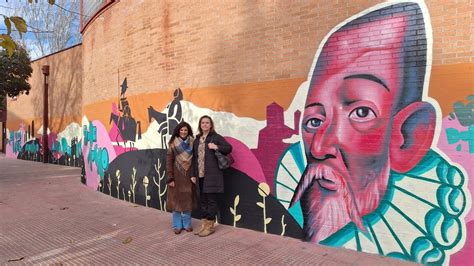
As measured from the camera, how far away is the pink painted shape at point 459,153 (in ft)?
12.9

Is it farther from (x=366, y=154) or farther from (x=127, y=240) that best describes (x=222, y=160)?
(x=366, y=154)

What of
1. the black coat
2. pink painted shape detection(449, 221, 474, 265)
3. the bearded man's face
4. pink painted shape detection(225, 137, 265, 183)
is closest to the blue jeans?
the black coat

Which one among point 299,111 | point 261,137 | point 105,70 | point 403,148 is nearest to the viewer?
point 403,148

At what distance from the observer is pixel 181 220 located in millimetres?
5684

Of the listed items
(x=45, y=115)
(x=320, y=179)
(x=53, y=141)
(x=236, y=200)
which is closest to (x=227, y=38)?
(x=236, y=200)

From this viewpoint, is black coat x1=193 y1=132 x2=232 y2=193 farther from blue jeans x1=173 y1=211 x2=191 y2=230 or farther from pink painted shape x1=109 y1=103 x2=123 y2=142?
pink painted shape x1=109 y1=103 x2=123 y2=142

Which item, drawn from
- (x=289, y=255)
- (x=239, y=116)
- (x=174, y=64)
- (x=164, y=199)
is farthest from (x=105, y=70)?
(x=289, y=255)

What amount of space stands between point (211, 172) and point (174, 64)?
2.34m

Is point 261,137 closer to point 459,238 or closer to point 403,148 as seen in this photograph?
point 403,148

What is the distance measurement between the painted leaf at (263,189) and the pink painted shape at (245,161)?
65 mm

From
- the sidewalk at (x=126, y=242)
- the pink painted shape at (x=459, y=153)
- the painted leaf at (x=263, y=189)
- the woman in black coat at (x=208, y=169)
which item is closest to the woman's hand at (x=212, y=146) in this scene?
the woman in black coat at (x=208, y=169)

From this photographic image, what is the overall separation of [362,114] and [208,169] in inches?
87.1

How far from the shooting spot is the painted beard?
476 cm

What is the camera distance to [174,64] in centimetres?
677
